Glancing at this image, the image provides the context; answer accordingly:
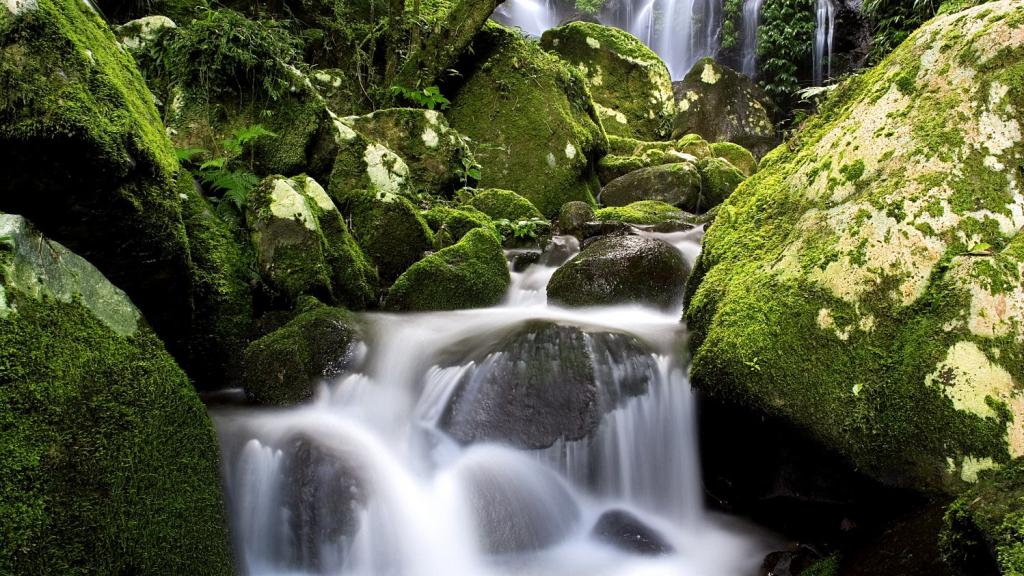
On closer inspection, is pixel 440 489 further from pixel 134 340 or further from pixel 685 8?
pixel 685 8

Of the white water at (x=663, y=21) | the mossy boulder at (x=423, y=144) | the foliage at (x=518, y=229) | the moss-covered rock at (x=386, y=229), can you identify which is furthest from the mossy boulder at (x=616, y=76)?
the moss-covered rock at (x=386, y=229)

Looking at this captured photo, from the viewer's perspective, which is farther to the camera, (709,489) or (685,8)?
(685,8)

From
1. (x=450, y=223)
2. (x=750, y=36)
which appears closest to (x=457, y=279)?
(x=450, y=223)

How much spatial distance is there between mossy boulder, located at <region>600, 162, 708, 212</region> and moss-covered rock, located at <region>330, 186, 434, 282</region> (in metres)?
4.44

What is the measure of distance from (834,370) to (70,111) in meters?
3.52

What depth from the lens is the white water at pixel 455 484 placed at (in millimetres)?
3076

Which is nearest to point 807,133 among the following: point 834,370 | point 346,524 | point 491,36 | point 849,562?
point 834,370

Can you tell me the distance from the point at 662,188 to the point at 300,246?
6283mm

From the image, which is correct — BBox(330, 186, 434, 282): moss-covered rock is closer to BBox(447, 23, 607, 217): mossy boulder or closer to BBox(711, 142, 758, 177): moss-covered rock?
BBox(447, 23, 607, 217): mossy boulder

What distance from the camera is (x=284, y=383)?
12.9 feet

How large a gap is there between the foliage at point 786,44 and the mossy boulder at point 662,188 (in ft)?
40.9

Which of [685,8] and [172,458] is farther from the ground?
[685,8]

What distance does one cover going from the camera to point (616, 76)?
48.6 feet

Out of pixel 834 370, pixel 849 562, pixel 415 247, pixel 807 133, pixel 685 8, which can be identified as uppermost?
pixel 685 8
